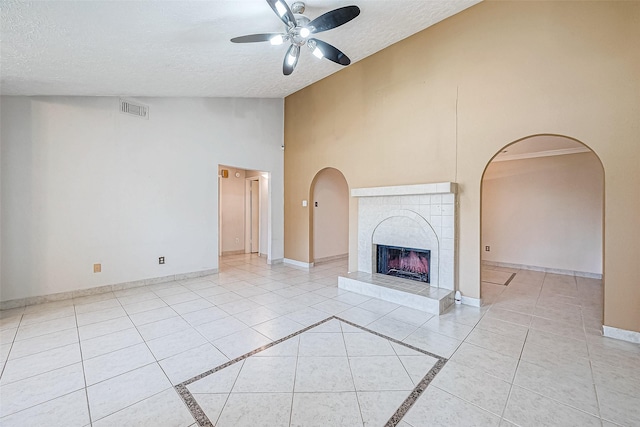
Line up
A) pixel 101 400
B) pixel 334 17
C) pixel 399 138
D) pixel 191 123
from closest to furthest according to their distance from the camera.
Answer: pixel 101 400 → pixel 334 17 → pixel 399 138 → pixel 191 123

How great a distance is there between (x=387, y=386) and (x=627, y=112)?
134 inches

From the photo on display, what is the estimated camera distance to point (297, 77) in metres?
4.77

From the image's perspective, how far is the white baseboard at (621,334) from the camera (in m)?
2.43

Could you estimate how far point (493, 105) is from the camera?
10.5 ft

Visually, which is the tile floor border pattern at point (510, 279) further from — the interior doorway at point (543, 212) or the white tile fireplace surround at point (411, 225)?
the white tile fireplace surround at point (411, 225)

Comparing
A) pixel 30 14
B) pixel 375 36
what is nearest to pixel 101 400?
pixel 30 14

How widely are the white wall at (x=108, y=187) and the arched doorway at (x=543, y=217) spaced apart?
525cm

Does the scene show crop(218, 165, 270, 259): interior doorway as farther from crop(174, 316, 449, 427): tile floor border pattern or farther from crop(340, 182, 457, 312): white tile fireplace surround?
crop(174, 316, 449, 427): tile floor border pattern

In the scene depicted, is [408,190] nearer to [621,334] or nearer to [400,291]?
[400,291]

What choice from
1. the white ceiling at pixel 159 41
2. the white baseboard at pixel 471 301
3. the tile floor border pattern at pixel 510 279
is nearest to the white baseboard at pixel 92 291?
the white ceiling at pixel 159 41

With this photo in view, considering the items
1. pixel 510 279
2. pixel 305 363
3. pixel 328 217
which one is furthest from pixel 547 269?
pixel 305 363

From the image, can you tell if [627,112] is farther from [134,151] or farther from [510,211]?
[134,151]

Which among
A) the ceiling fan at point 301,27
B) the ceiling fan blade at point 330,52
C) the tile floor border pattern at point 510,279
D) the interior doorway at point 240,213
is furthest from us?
Answer: the interior doorway at point 240,213

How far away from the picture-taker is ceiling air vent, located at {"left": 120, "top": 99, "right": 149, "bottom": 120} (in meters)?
3.96
